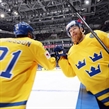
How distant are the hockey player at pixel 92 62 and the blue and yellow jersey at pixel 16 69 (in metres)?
0.48

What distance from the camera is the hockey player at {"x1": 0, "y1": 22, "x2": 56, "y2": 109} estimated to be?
4.24 ft

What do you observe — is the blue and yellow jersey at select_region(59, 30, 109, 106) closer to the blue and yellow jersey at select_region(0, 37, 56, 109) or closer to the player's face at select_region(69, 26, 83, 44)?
the player's face at select_region(69, 26, 83, 44)

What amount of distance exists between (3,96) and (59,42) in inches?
664

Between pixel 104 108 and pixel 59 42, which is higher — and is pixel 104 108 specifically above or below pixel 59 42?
above

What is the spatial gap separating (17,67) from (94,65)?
2.62 feet

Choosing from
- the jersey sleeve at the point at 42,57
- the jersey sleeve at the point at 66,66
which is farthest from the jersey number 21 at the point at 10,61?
the jersey sleeve at the point at 66,66

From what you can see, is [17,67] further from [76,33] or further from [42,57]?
[76,33]

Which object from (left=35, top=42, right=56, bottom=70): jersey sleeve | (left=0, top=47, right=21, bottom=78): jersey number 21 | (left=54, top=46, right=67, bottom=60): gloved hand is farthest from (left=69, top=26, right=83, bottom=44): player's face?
(left=0, top=47, right=21, bottom=78): jersey number 21

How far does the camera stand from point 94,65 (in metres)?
1.60

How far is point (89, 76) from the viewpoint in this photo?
1.63 m

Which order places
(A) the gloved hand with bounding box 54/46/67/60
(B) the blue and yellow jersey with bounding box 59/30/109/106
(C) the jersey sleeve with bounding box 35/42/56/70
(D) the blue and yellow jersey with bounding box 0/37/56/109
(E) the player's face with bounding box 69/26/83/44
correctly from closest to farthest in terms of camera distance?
(D) the blue and yellow jersey with bounding box 0/37/56/109, (C) the jersey sleeve with bounding box 35/42/56/70, (B) the blue and yellow jersey with bounding box 59/30/109/106, (E) the player's face with bounding box 69/26/83/44, (A) the gloved hand with bounding box 54/46/67/60

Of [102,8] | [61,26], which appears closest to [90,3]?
[102,8]

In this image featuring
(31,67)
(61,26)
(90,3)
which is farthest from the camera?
(61,26)

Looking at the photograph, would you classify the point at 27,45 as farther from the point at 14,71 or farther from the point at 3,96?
the point at 3,96
